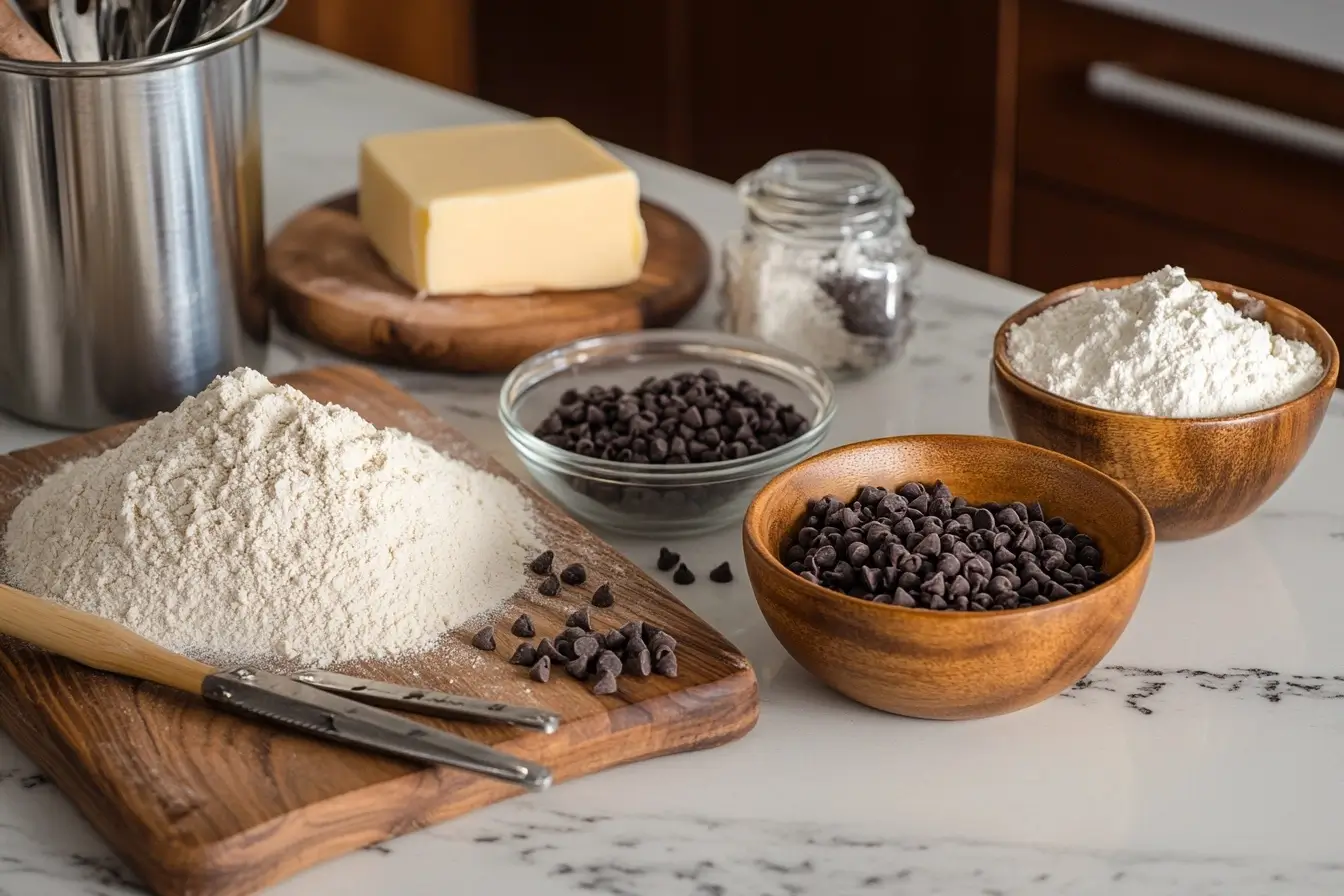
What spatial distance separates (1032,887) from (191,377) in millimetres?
835

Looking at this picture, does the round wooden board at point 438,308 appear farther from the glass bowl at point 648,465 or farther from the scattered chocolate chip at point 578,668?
the scattered chocolate chip at point 578,668

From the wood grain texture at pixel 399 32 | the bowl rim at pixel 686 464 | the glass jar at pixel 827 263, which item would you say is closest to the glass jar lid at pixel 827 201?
the glass jar at pixel 827 263

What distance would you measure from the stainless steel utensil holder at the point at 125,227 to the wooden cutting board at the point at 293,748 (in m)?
0.36

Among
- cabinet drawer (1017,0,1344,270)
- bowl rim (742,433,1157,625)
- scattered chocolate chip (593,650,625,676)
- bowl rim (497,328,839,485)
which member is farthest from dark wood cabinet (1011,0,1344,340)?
scattered chocolate chip (593,650,625,676)

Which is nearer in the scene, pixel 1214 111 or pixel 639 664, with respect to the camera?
pixel 639 664

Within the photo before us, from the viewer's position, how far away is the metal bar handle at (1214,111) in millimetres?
2184

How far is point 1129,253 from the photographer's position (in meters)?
2.53

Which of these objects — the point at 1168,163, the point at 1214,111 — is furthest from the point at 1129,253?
the point at 1214,111

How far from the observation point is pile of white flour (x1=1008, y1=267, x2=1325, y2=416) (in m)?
1.16

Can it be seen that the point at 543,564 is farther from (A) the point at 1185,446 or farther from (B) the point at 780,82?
(B) the point at 780,82

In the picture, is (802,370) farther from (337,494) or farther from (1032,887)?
(1032,887)

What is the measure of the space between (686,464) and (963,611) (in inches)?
12.5

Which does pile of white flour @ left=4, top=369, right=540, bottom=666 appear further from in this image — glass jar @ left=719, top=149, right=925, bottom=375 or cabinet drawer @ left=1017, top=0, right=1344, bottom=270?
cabinet drawer @ left=1017, top=0, right=1344, bottom=270

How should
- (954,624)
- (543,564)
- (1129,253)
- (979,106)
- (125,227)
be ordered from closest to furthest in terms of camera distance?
(954,624) → (543,564) → (125,227) → (1129,253) → (979,106)
